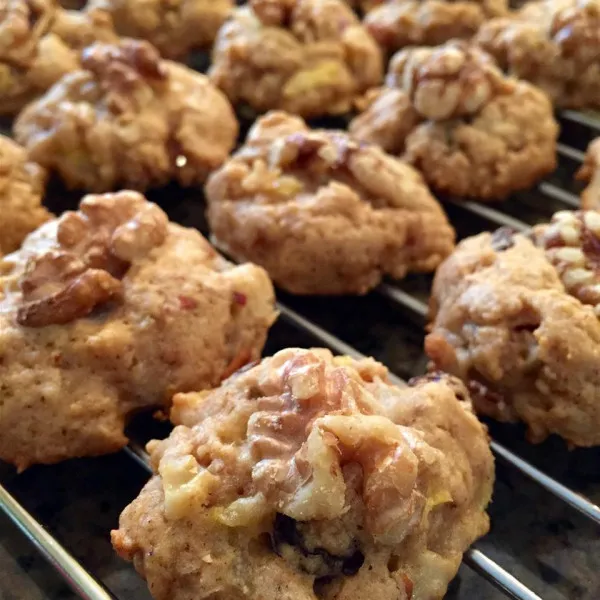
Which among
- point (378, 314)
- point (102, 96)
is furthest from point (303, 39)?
A: point (378, 314)

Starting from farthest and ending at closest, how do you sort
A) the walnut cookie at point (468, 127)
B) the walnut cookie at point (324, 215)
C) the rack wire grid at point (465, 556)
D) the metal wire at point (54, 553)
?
the walnut cookie at point (468, 127), the walnut cookie at point (324, 215), the rack wire grid at point (465, 556), the metal wire at point (54, 553)

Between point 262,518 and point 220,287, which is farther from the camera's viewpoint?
point 220,287

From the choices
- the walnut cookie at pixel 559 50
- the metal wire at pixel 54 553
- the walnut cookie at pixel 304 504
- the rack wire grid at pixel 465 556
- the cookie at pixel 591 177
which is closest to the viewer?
the walnut cookie at pixel 304 504

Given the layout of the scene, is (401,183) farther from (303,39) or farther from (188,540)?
(188,540)

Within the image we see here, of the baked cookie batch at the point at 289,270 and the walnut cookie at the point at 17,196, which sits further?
the walnut cookie at the point at 17,196

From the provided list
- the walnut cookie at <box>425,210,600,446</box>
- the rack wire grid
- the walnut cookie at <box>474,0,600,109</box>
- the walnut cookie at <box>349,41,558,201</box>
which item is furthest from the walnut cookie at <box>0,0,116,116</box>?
the walnut cookie at <box>425,210,600,446</box>

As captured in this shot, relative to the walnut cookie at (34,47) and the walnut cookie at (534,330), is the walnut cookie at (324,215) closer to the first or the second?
the walnut cookie at (534,330)

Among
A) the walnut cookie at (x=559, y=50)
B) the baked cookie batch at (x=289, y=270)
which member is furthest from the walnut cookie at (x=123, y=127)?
the walnut cookie at (x=559, y=50)
